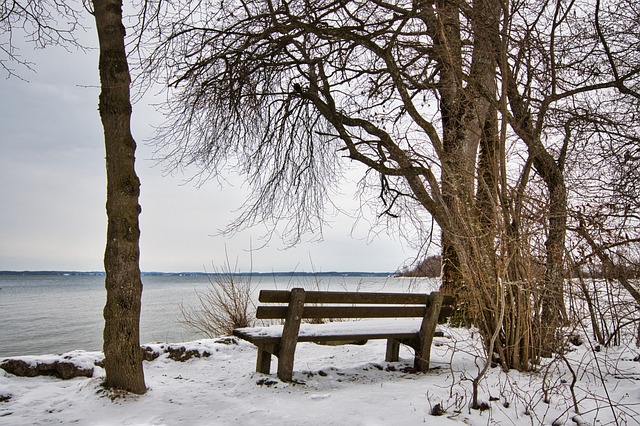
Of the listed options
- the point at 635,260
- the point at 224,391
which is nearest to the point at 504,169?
the point at 635,260

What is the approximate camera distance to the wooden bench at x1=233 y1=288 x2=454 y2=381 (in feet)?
14.4

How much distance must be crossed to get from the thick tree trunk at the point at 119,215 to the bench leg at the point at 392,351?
9.06 ft

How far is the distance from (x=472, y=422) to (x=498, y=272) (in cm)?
144

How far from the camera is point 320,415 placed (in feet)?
10.9

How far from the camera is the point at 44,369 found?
4547 mm

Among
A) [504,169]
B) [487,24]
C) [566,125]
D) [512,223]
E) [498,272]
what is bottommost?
[498,272]

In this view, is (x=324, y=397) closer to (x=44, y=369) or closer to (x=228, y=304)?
(x=44, y=369)

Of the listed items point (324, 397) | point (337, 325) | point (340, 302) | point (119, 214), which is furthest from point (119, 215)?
point (337, 325)

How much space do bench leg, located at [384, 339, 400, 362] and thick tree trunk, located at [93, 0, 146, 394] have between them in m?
2.76

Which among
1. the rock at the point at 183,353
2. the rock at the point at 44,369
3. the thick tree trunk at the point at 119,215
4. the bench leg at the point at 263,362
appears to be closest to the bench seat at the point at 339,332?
the bench leg at the point at 263,362

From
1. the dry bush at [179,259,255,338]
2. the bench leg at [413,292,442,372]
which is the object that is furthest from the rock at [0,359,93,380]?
the bench leg at [413,292,442,372]

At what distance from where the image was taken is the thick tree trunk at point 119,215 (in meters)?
3.89

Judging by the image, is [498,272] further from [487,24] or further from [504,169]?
[487,24]

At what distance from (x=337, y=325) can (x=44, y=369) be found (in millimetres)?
3081
